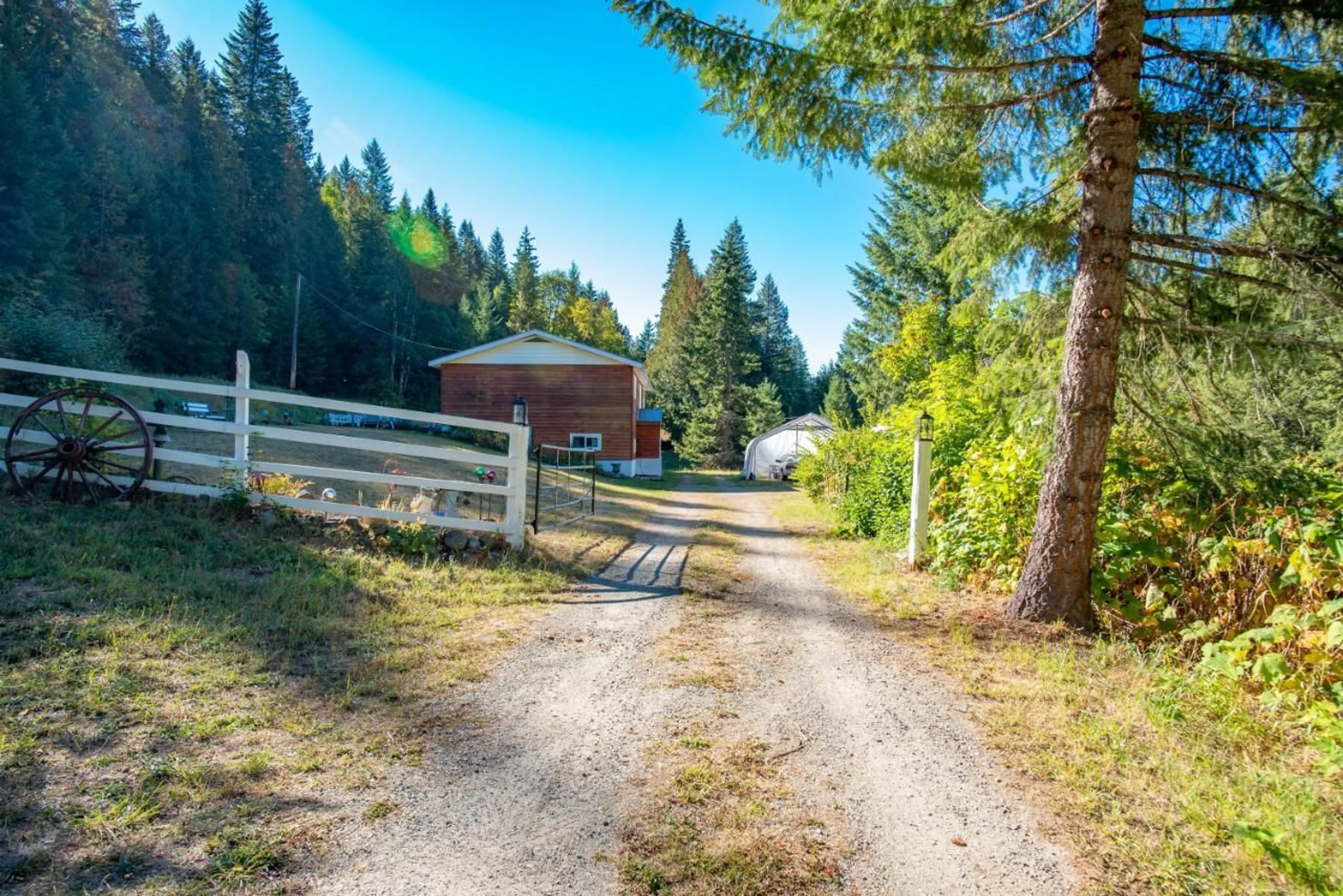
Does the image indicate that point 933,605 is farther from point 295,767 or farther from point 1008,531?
point 295,767

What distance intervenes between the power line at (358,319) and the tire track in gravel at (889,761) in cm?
4648

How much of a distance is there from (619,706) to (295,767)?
1526mm

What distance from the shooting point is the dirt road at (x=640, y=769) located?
6.80ft

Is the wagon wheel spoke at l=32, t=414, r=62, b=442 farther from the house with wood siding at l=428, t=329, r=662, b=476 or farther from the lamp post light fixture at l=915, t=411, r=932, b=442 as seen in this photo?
the house with wood siding at l=428, t=329, r=662, b=476

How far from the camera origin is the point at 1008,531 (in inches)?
234

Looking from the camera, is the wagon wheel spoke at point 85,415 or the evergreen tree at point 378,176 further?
the evergreen tree at point 378,176

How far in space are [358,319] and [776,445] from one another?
106 feet

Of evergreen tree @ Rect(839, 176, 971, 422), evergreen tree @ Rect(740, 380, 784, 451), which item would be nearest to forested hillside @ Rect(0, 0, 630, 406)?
evergreen tree @ Rect(740, 380, 784, 451)

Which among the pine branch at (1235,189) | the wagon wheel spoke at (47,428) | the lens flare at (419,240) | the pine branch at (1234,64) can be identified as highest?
the lens flare at (419,240)

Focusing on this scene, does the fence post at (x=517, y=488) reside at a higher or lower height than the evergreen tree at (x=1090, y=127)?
lower

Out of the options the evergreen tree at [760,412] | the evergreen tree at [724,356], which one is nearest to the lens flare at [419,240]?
the evergreen tree at [724,356]

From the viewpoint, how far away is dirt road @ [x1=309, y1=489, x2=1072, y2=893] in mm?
2072

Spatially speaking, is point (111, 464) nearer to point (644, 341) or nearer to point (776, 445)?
point (776, 445)

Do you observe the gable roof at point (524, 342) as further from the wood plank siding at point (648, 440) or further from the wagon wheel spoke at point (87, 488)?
the wagon wheel spoke at point (87, 488)
